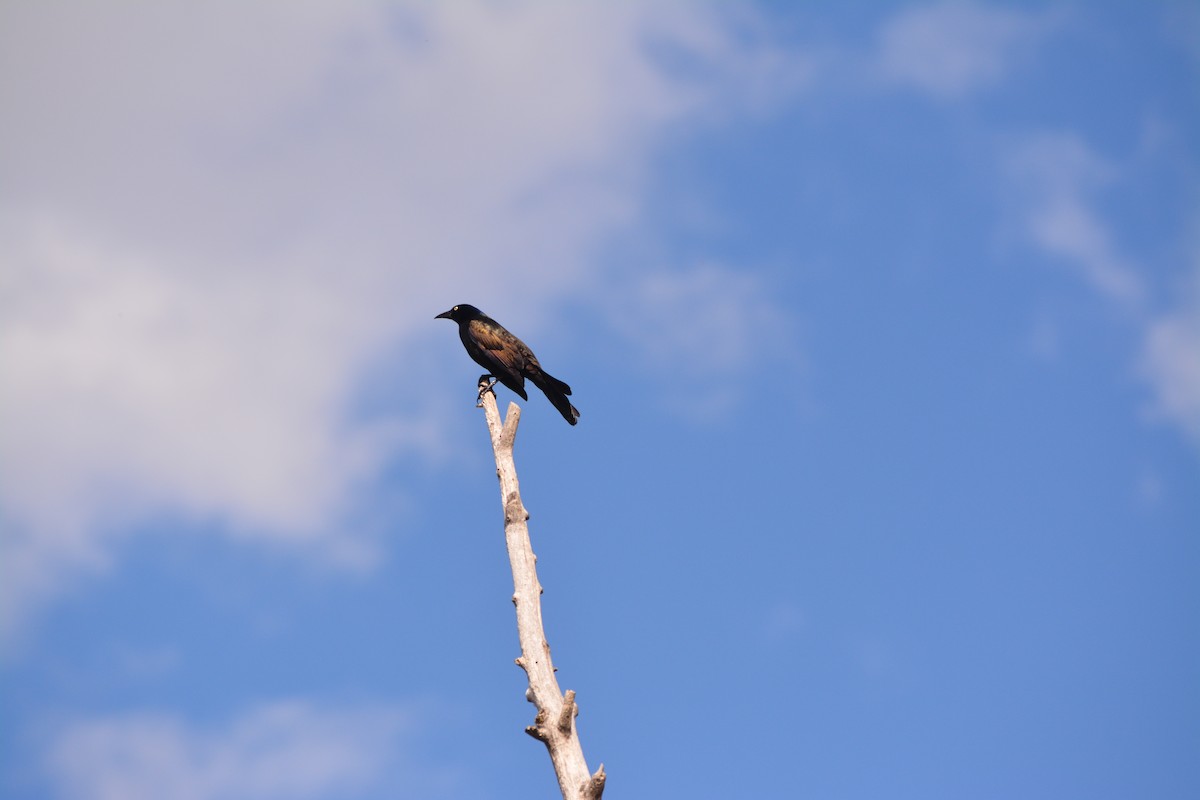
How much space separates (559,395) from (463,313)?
7.65ft

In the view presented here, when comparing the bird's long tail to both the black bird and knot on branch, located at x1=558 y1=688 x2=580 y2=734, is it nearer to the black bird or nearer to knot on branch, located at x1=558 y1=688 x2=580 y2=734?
the black bird

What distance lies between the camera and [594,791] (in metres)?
6.80

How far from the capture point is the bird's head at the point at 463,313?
505 inches

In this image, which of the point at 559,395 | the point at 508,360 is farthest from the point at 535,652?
the point at 508,360

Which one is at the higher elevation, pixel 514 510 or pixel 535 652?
pixel 514 510

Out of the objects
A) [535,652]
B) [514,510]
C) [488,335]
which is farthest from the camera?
[488,335]

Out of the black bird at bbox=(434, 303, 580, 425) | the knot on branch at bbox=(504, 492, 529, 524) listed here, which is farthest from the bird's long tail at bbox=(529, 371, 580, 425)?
the knot on branch at bbox=(504, 492, 529, 524)

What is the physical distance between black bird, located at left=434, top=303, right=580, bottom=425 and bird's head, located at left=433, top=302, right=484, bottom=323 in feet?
0.26

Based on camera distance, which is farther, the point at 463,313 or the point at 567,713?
the point at 463,313

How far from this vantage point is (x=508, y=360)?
11.7m

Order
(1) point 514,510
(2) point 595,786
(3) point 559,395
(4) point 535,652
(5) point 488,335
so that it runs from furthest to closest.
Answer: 1. (5) point 488,335
2. (3) point 559,395
3. (1) point 514,510
4. (4) point 535,652
5. (2) point 595,786

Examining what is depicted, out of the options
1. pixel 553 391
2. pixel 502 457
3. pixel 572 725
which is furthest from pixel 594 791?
pixel 553 391

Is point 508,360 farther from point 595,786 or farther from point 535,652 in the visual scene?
point 595,786

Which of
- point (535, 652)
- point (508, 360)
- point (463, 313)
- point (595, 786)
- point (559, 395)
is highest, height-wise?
point (463, 313)
